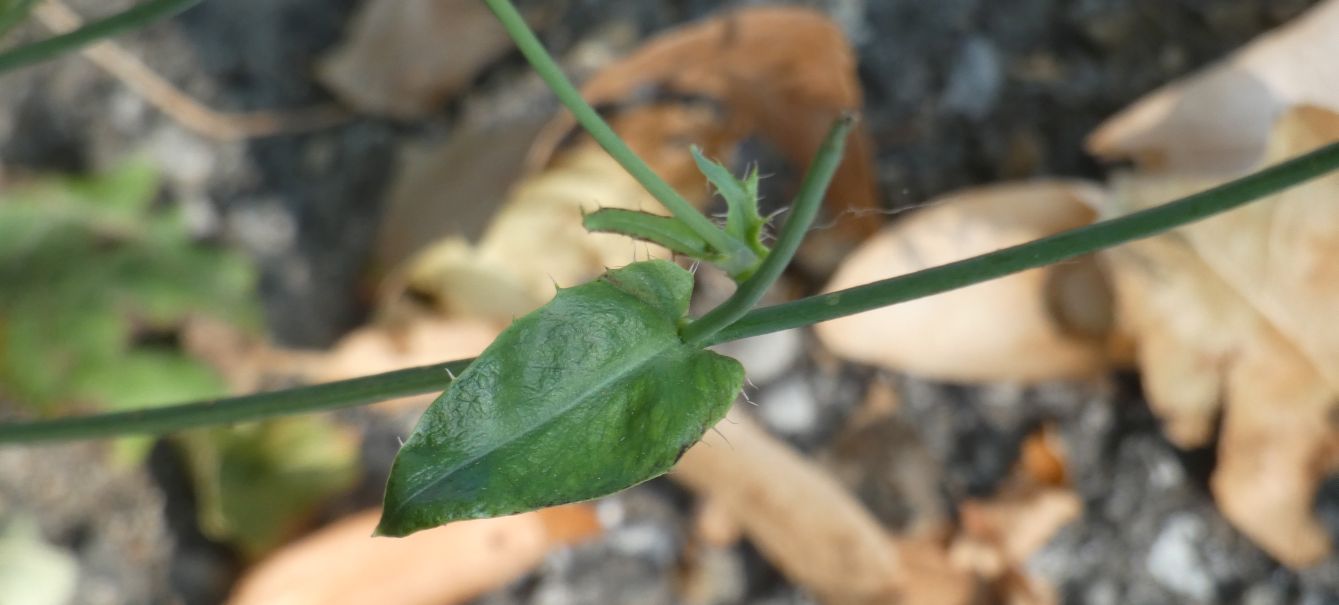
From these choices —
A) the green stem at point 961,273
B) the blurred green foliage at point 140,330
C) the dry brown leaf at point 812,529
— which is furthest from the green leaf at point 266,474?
the green stem at point 961,273

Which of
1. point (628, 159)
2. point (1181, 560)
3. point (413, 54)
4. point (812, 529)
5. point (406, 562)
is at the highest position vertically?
point (413, 54)

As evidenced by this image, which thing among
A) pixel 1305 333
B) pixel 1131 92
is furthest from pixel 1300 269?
pixel 1131 92

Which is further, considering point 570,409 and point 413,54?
point 413,54

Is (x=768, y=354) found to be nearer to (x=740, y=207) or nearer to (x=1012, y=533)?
(x=1012, y=533)

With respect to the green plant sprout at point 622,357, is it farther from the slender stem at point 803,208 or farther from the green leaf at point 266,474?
the green leaf at point 266,474

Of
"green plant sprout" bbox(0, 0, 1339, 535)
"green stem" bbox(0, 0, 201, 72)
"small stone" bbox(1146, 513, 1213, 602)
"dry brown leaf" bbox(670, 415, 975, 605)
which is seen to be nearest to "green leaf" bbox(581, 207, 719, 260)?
"green plant sprout" bbox(0, 0, 1339, 535)

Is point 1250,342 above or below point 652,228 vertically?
below

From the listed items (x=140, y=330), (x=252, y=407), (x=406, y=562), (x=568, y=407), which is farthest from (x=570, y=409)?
(x=140, y=330)
